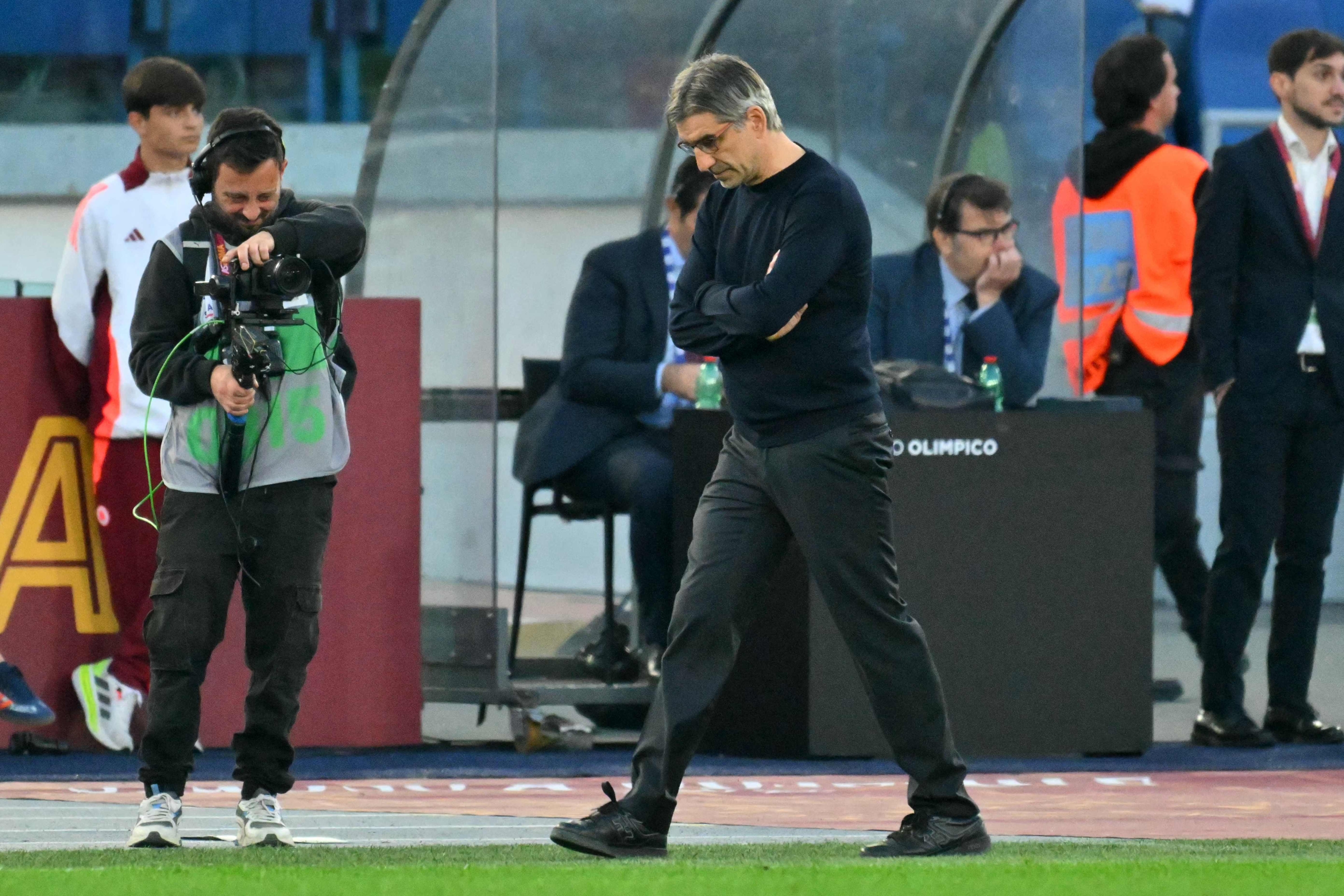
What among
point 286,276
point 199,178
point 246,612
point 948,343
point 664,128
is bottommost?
point 246,612

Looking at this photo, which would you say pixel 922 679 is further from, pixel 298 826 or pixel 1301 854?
pixel 298 826

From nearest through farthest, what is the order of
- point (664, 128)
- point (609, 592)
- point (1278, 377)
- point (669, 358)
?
1. point (1278, 377)
2. point (669, 358)
3. point (609, 592)
4. point (664, 128)

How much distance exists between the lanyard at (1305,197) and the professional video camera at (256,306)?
370 centimetres

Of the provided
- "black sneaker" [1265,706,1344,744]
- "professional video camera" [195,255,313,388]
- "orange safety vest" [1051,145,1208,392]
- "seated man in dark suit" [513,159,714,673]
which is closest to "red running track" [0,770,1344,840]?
"black sneaker" [1265,706,1344,744]

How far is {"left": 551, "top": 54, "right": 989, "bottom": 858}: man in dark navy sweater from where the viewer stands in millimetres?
5066

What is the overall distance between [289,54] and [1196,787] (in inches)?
275

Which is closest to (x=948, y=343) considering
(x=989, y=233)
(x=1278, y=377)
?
(x=989, y=233)

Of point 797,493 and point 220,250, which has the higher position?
point 220,250

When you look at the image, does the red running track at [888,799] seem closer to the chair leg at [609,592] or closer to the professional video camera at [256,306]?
the chair leg at [609,592]

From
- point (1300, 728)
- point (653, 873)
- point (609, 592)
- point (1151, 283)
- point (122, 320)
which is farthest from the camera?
point (1151, 283)

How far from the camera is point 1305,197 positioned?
25.2 feet

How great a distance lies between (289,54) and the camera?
39.7 ft

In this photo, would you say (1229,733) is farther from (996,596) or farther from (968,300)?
(968,300)

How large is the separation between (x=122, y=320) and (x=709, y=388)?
72.6 inches
